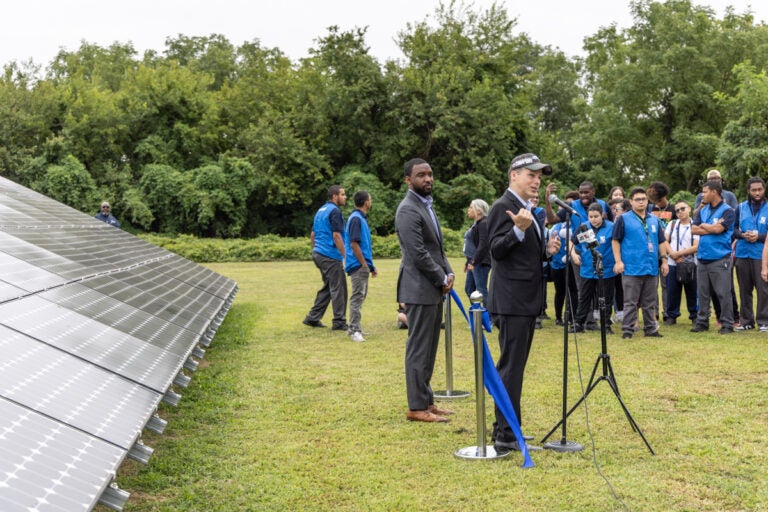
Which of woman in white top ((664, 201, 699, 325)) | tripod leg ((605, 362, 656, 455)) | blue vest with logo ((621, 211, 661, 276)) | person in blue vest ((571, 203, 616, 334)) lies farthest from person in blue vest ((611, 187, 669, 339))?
tripod leg ((605, 362, 656, 455))

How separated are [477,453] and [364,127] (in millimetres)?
41393

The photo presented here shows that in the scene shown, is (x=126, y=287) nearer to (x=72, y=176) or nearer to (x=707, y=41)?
(x=72, y=176)

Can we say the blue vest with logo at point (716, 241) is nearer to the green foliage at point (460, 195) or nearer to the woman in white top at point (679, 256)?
the woman in white top at point (679, 256)

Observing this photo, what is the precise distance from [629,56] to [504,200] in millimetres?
48134

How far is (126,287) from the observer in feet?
31.1

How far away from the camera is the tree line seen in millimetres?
44594

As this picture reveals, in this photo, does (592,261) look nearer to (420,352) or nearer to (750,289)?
(750,289)

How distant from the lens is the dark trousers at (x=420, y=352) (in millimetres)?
7258

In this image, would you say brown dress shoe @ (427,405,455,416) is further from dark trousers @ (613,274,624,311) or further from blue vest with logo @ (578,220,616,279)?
dark trousers @ (613,274,624,311)

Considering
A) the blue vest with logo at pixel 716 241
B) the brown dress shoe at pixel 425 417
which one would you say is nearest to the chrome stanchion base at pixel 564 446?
the brown dress shoe at pixel 425 417

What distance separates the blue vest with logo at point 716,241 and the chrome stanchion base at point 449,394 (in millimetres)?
5508

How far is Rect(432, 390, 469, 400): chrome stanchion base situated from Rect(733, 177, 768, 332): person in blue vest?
5.88m

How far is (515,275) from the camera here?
620 cm

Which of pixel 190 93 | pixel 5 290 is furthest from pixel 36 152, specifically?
pixel 5 290
